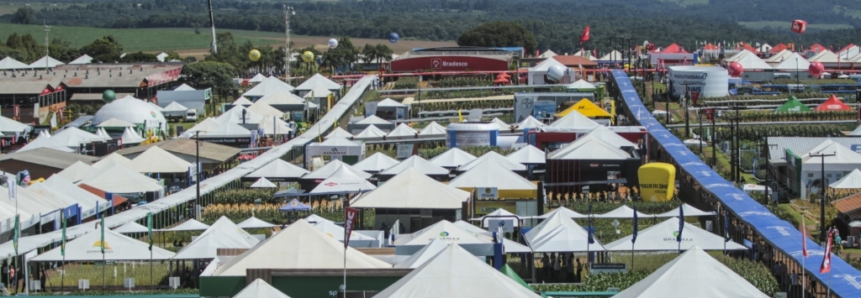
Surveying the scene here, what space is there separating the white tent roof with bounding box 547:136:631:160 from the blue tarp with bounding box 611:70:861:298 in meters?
2.18

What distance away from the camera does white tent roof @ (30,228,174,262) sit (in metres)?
33.0

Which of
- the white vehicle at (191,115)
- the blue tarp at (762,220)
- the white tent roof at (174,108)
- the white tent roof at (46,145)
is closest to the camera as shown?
the blue tarp at (762,220)

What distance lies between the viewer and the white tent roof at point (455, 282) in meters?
23.1

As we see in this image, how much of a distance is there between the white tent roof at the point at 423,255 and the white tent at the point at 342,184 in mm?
14835

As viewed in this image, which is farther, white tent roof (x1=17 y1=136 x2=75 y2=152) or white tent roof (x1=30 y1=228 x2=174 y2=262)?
white tent roof (x1=17 y1=136 x2=75 y2=152)

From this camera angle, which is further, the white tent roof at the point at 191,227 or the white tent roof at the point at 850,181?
the white tent roof at the point at 850,181

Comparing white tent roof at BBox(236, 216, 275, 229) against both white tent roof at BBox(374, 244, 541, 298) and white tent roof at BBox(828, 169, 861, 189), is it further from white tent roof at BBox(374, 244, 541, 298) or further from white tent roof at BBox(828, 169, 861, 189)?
white tent roof at BBox(828, 169, 861, 189)

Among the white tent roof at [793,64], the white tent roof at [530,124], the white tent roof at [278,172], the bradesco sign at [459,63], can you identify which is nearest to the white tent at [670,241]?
the white tent roof at [278,172]

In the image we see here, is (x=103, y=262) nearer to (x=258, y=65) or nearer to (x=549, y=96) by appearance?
(x=549, y=96)

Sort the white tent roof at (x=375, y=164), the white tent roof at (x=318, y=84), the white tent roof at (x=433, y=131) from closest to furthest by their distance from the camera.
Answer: the white tent roof at (x=375, y=164) < the white tent roof at (x=433, y=131) < the white tent roof at (x=318, y=84)

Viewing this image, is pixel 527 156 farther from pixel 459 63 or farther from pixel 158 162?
pixel 459 63

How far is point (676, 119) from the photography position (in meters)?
69.6

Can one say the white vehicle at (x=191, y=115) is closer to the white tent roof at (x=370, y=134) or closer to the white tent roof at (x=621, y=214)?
the white tent roof at (x=370, y=134)

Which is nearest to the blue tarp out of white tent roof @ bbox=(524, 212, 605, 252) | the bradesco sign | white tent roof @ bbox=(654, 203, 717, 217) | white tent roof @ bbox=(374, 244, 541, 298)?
white tent roof @ bbox=(654, 203, 717, 217)
